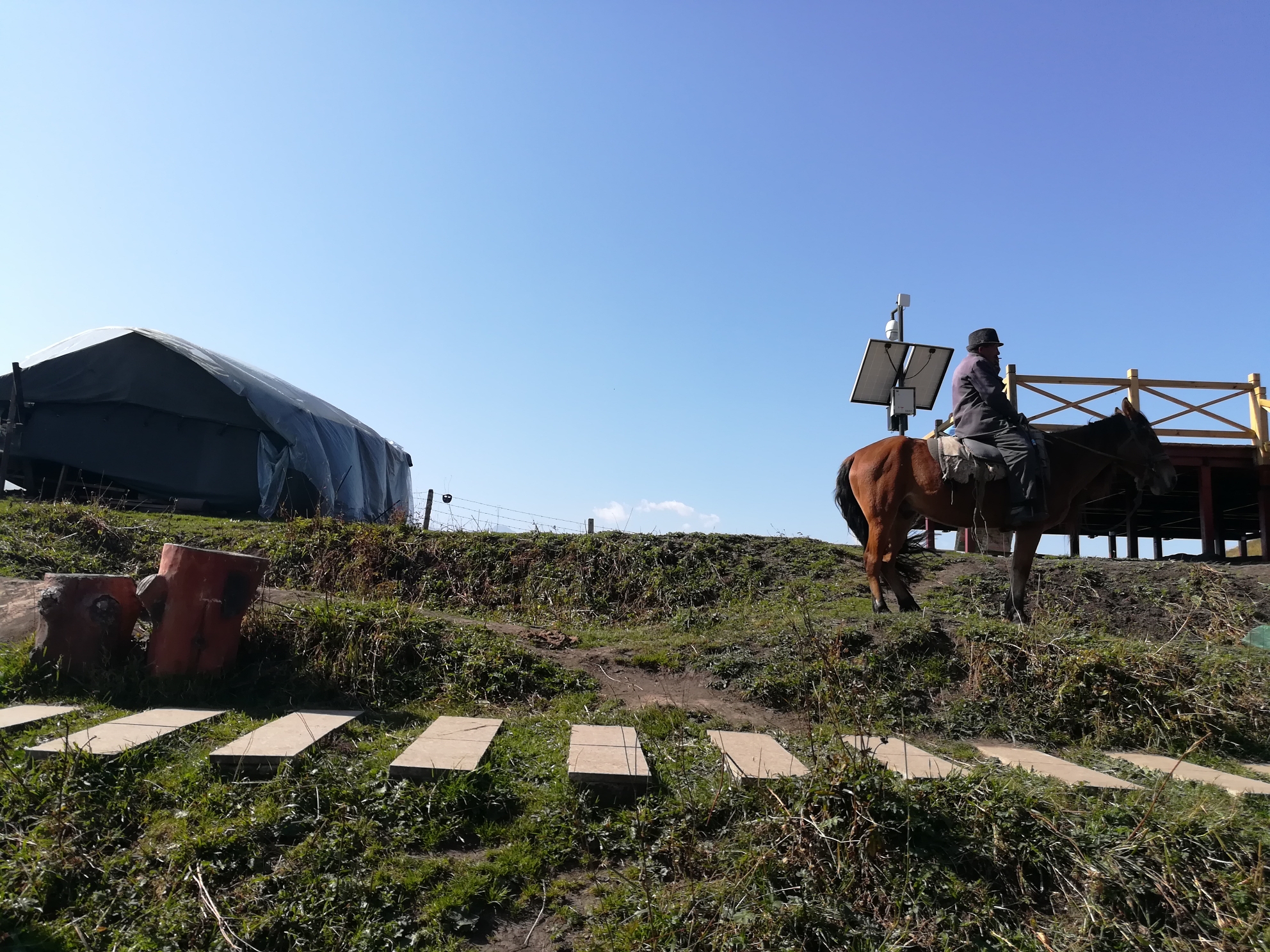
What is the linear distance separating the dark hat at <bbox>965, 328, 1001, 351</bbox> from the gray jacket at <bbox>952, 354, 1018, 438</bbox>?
10 cm

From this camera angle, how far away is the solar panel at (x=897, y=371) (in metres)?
9.67

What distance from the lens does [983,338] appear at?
6582 millimetres

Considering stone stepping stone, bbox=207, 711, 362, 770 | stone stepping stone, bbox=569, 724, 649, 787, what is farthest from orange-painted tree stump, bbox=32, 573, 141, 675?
stone stepping stone, bbox=569, 724, 649, 787

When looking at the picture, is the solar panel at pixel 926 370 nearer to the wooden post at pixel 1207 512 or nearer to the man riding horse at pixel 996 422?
the man riding horse at pixel 996 422

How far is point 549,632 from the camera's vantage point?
6.03 metres

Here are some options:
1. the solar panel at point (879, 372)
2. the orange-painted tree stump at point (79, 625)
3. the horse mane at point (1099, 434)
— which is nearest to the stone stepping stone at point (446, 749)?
the orange-painted tree stump at point (79, 625)

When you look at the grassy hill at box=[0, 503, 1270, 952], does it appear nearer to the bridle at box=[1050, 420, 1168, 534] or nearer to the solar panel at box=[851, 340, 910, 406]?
the bridle at box=[1050, 420, 1168, 534]

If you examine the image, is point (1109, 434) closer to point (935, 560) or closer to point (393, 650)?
point (935, 560)

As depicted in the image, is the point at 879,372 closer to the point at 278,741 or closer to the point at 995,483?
the point at 995,483

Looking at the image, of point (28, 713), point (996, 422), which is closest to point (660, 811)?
point (28, 713)

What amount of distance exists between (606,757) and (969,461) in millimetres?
4451

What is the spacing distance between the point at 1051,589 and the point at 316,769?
22.2ft

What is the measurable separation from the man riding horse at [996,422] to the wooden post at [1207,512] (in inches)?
293

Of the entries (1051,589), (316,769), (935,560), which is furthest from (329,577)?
(1051,589)
